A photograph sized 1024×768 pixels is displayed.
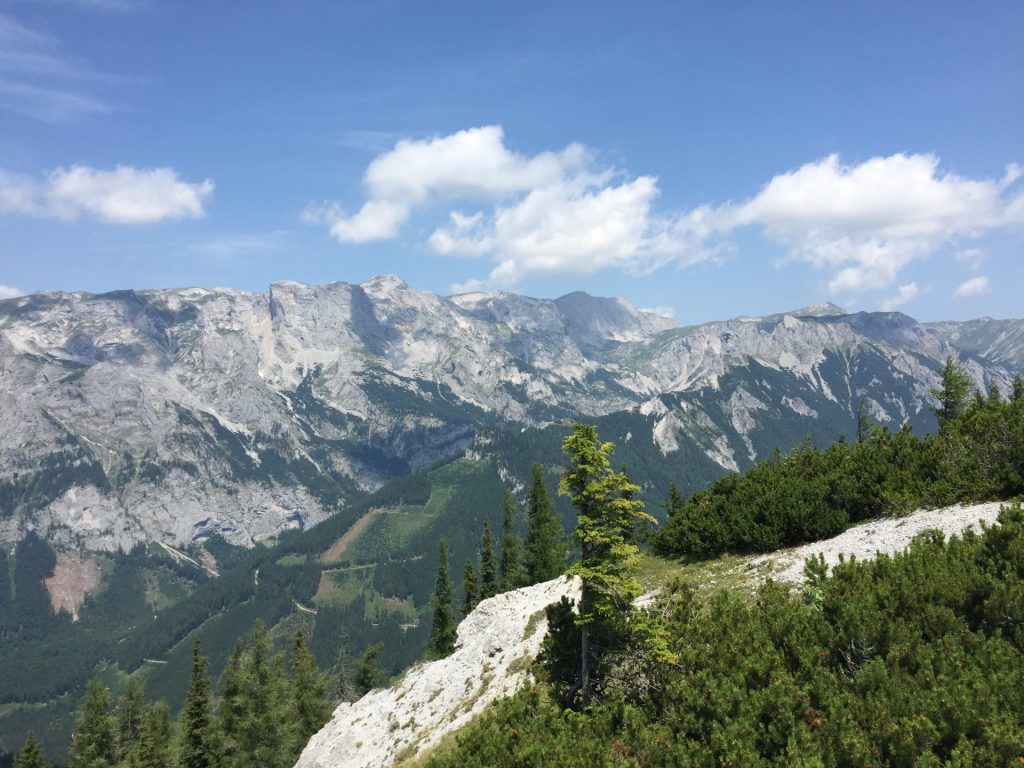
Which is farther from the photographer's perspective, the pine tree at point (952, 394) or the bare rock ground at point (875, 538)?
the pine tree at point (952, 394)

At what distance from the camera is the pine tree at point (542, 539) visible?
3137 inches

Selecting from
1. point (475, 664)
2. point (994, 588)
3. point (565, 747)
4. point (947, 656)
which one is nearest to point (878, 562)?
point (994, 588)

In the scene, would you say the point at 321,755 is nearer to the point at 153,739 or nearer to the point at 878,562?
the point at 878,562

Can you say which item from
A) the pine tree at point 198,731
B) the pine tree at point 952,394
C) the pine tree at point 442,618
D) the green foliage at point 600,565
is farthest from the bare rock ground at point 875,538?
the pine tree at point 952,394

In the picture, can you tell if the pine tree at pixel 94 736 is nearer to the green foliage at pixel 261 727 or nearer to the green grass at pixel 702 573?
the green foliage at pixel 261 727

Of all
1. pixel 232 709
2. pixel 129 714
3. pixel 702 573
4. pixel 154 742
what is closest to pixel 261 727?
pixel 232 709

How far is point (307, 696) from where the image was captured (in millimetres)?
77250

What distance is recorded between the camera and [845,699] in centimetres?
1373

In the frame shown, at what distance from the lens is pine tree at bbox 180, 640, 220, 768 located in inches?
2707

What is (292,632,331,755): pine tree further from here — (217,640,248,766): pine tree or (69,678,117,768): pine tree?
(69,678,117,768): pine tree

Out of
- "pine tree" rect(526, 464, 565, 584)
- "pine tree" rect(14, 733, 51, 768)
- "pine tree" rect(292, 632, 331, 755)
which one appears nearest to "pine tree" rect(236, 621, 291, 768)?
"pine tree" rect(292, 632, 331, 755)

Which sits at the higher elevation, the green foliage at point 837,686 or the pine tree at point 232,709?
the green foliage at point 837,686

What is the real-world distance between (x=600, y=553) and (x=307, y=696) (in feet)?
240

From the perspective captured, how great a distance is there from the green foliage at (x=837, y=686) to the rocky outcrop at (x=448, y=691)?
34.5ft
